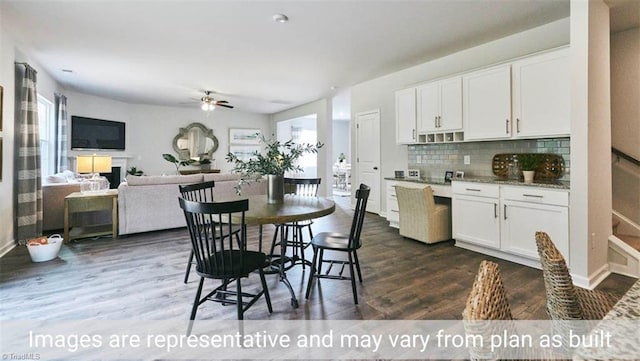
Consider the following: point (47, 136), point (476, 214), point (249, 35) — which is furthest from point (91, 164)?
point (476, 214)

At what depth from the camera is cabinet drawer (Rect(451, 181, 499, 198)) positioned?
3.51 m

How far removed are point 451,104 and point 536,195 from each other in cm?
166

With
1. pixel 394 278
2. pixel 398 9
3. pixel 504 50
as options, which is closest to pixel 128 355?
pixel 394 278

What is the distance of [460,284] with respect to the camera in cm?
282

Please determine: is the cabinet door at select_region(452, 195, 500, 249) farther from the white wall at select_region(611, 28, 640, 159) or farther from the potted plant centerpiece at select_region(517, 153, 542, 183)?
the white wall at select_region(611, 28, 640, 159)

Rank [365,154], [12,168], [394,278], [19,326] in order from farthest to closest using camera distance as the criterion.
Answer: [365,154] → [12,168] → [394,278] → [19,326]

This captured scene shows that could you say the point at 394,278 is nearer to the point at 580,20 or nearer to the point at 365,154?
the point at 580,20

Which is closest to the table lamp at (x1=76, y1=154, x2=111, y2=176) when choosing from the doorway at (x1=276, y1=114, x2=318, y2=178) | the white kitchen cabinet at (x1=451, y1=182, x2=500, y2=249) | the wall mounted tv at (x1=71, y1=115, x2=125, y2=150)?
the wall mounted tv at (x1=71, y1=115, x2=125, y2=150)

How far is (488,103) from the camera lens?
381 centimetres

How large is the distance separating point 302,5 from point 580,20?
2.50 m

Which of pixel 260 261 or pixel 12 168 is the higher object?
pixel 12 168

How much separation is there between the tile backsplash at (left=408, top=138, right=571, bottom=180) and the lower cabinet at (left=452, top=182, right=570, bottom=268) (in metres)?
0.65

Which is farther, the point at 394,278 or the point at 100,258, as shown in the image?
the point at 100,258

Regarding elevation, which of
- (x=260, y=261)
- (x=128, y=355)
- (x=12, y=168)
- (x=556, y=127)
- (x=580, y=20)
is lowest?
(x=128, y=355)
